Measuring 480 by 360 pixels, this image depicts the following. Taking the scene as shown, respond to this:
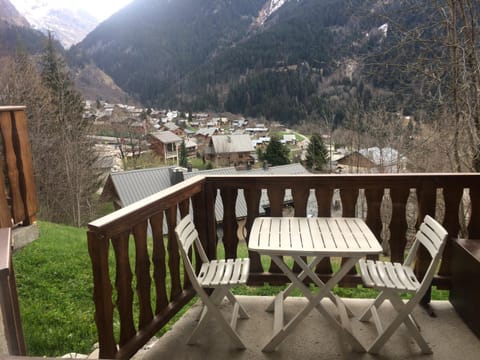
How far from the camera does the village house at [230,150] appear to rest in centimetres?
1806

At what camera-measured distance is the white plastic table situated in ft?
7.09

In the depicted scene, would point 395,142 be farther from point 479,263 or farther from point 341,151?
point 479,263

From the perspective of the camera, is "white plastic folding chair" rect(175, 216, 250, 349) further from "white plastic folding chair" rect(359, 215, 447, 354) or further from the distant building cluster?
the distant building cluster

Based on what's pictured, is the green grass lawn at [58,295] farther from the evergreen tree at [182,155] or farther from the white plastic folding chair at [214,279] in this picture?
the evergreen tree at [182,155]

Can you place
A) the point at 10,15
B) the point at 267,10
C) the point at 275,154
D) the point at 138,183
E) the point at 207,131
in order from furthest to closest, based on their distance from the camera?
1. the point at 267,10
2. the point at 207,131
3. the point at 10,15
4. the point at 275,154
5. the point at 138,183

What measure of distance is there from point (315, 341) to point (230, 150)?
55.0 feet

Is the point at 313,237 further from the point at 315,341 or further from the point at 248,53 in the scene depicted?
the point at 248,53

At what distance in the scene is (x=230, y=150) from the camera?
19.0 metres

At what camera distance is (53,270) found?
4973 mm

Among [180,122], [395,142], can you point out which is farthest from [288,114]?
[180,122]

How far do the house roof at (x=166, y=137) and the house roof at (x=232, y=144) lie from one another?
3243mm

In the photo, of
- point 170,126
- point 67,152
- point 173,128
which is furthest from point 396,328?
point 170,126

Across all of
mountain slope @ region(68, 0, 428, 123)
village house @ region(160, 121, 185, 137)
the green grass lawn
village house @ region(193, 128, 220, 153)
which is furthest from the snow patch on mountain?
the green grass lawn

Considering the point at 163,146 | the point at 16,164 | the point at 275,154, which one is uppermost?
the point at 16,164
